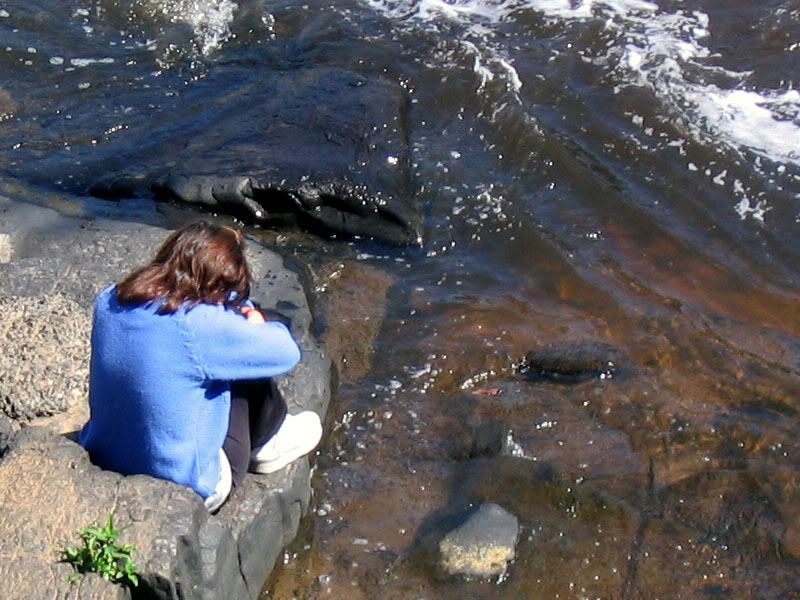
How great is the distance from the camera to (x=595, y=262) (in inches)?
262

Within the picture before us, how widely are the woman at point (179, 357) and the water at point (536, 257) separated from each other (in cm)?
86

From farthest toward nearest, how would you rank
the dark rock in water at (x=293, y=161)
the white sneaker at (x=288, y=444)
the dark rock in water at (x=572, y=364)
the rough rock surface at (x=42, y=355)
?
the dark rock in water at (x=293, y=161) < the dark rock in water at (x=572, y=364) < the rough rock surface at (x=42, y=355) < the white sneaker at (x=288, y=444)

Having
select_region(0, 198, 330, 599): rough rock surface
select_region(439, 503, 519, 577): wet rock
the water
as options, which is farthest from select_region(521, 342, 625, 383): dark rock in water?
select_region(0, 198, 330, 599): rough rock surface

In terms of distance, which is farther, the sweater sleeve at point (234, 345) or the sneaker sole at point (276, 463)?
the sneaker sole at point (276, 463)

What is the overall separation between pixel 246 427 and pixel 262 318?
523 mm

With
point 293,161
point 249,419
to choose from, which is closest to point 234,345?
point 249,419

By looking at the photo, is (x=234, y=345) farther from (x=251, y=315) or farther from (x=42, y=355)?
(x=42, y=355)

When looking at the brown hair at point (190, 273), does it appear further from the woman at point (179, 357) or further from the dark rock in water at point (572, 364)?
the dark rock in water at point (572, 364)

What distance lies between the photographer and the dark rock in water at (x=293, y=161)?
22.2 feet

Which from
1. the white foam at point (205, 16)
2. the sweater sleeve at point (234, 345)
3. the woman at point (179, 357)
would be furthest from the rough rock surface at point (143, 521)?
the white foam at point (205, 16)

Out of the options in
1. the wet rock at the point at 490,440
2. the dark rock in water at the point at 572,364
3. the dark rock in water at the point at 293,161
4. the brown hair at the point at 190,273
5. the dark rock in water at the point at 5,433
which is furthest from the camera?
the dark rock in water at the point at 293,161

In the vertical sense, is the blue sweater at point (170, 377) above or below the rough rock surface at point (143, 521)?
above

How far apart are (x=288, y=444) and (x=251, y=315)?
84cm

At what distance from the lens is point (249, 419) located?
4.36 m
